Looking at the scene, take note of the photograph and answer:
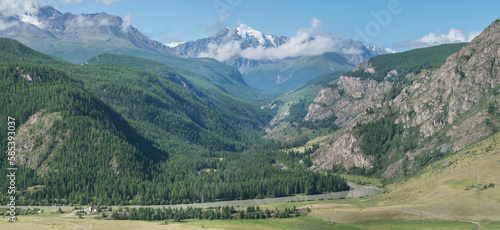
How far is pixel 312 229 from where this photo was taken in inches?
7269

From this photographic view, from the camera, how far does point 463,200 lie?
626 ft

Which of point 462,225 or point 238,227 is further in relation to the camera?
point 238,227

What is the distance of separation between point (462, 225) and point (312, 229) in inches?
2127

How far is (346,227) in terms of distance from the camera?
607 feet

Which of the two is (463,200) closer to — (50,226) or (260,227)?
(260,227)

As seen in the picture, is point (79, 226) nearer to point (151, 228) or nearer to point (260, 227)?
point (151, 228)

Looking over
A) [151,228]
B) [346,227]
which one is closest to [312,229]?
[346,227]

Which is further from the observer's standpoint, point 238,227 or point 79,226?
point 238,227

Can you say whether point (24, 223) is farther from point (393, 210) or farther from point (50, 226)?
point (393, 210)

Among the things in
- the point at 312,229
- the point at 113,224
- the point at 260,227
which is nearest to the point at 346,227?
the point at 312,229

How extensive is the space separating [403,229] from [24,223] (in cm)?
13946

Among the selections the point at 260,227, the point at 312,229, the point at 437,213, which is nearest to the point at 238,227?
the point at 260,227

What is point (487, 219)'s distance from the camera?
169875 millimetres

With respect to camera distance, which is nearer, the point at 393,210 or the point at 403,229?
the point at 403,229
